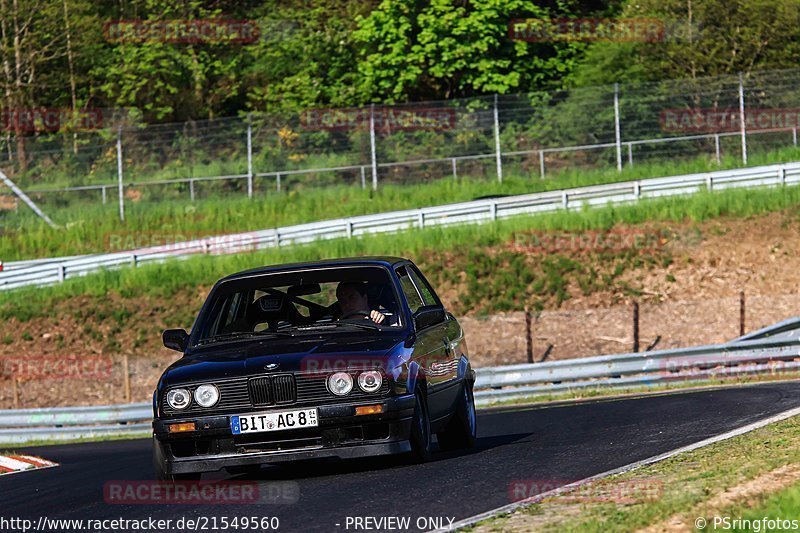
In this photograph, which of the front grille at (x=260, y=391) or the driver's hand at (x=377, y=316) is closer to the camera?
the front grille at (x=260, y=391)

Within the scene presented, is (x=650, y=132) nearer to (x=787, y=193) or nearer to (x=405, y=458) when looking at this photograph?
(x=787, y=193)

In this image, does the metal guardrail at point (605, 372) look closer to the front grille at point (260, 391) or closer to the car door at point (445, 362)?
the car door at point (445, 362)

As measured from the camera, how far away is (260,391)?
9.13 m

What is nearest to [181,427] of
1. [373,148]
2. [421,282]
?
[421,282]

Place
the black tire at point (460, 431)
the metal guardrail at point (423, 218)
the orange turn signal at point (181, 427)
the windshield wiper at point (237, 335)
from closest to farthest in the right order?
the orange turn signal at point (181, 427), the windshield wiper at point (237, 335), the black tire at point (460, 431), the metal guardrail at point (423, 218)

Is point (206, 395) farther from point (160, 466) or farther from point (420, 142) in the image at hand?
point (420, 142)

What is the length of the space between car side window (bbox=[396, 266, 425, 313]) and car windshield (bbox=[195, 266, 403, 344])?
0.28m

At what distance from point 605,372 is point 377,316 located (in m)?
10.9

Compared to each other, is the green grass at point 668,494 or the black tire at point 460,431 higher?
the green grass at point 668,494

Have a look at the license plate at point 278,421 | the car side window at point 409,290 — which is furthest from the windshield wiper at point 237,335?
the car side window at point 409,290

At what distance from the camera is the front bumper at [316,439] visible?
9.08m

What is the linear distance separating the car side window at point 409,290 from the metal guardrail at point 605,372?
9594 millimetres

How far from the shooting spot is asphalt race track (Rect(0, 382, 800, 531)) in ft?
25.5

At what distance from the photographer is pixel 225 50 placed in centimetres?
5103
